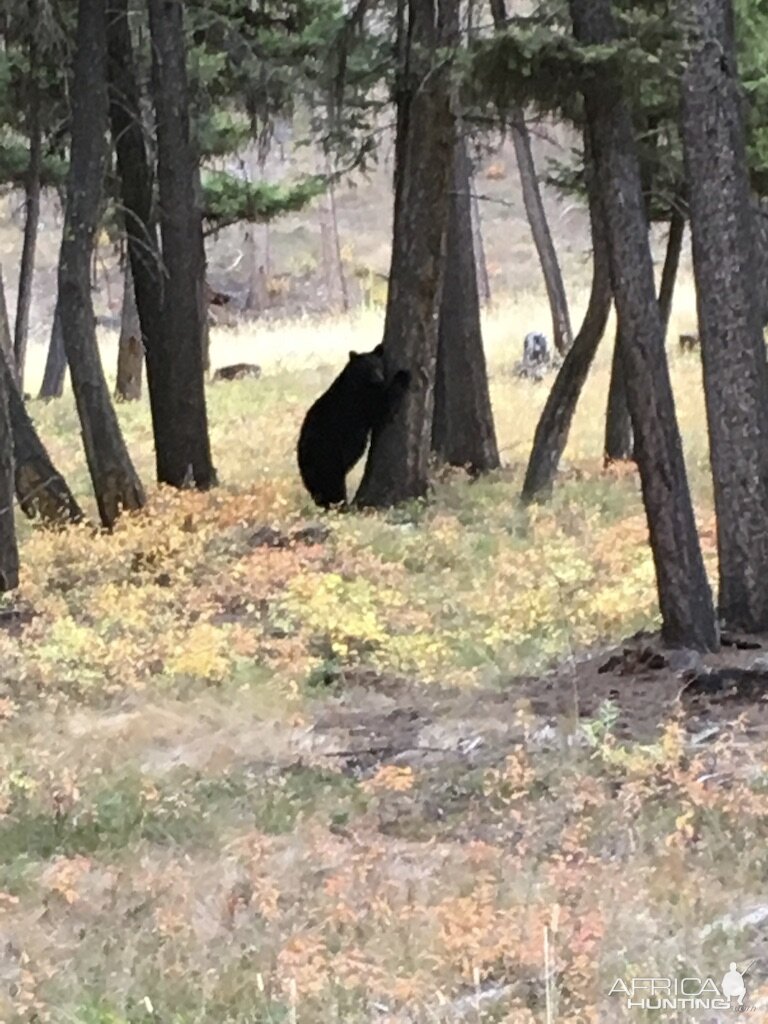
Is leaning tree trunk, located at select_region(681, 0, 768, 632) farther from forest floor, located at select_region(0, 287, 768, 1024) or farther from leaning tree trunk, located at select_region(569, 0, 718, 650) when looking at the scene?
forest floor, located at select_region(0, 287, 768, 1024)

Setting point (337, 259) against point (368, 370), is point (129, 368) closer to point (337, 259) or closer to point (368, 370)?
point (368, 370)

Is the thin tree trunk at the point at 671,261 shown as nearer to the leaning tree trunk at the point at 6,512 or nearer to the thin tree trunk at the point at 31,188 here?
the thin tree trunk at the point at 31,188

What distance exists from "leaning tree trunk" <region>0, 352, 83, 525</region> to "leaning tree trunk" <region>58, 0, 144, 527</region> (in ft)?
1.21

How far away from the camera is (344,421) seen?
13.8m

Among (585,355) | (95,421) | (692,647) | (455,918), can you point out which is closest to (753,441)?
(692,647)

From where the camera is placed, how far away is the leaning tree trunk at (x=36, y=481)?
1327 centimetres

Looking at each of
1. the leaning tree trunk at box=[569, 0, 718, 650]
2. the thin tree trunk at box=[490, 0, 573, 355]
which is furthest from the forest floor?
the thin tree trunk at box=[490, 0, 573, 355]

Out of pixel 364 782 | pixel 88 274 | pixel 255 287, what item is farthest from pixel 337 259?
pixel 364 782

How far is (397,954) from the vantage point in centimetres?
456

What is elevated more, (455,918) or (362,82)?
(362,82)

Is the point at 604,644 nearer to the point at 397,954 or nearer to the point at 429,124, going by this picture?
the point at 397,954

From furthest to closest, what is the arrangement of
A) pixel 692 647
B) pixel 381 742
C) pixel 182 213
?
pixel 182 213, pixel 692 647, pixel 381 742

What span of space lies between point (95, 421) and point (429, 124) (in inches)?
163

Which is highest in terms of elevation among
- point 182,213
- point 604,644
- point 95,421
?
point 182,213
